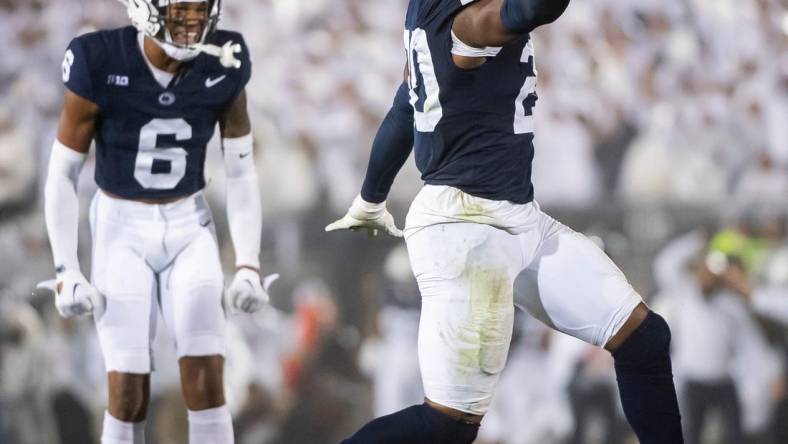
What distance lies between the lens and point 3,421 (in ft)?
15.4

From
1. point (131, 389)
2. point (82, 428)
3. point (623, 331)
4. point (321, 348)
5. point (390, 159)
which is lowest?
point (82, 428)

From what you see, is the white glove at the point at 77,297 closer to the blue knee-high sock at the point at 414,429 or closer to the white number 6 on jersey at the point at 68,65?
the white number 6 on jersey at the point at 68,65

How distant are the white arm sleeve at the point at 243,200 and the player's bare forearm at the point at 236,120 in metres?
0.02

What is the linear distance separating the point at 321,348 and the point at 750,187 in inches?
85.3

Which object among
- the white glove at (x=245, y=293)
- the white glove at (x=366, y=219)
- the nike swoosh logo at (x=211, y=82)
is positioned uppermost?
the nike swoosh logo at (x=211, y=82)

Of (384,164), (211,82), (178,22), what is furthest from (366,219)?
(178,22)

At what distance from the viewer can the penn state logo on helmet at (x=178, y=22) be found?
8.62ft

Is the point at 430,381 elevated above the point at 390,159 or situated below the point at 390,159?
below

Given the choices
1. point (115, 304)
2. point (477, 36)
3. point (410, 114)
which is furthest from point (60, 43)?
point (477, 36)

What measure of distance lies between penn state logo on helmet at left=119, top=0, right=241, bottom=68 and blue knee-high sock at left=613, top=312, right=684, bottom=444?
1.31 meters

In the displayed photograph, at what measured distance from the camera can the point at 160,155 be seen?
2709 mm

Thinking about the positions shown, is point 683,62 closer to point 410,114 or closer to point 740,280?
point 740,280

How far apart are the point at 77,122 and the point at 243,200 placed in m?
0.48

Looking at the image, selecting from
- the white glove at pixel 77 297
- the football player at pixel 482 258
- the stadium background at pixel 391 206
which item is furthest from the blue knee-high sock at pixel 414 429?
the stadium background at pixel 391 206
